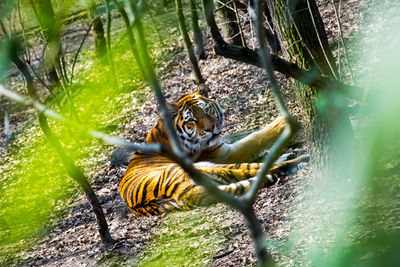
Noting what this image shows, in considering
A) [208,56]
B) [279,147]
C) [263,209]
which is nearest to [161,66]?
[208,56]

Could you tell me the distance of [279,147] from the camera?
114cm

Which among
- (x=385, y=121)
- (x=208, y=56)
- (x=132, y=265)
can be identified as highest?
(x=208, y=56)

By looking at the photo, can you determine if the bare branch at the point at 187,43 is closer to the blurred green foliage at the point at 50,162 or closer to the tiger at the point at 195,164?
the blurred green foliage at the point at 50,162

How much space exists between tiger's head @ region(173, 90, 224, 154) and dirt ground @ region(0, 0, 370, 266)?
0.79m

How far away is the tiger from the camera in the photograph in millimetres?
4555

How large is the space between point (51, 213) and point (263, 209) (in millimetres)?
2851

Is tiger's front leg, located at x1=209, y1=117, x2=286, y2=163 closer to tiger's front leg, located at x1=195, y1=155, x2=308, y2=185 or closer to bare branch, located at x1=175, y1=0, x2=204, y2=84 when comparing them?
tiger's front leg, located at x1=195, y1=155, x2=308, y2=185

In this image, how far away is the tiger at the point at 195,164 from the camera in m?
4.55

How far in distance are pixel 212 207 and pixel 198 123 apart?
4.33ft

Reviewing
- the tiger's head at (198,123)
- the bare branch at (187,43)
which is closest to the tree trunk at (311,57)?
the tiger's head at (198,123)

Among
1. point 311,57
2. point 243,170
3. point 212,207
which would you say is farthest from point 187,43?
point 311,57

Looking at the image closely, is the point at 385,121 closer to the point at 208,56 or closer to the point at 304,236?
the point at 304,236

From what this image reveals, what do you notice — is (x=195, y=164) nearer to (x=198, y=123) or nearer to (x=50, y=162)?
(x=198, y=123)

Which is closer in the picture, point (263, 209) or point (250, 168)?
point (263, 209)
